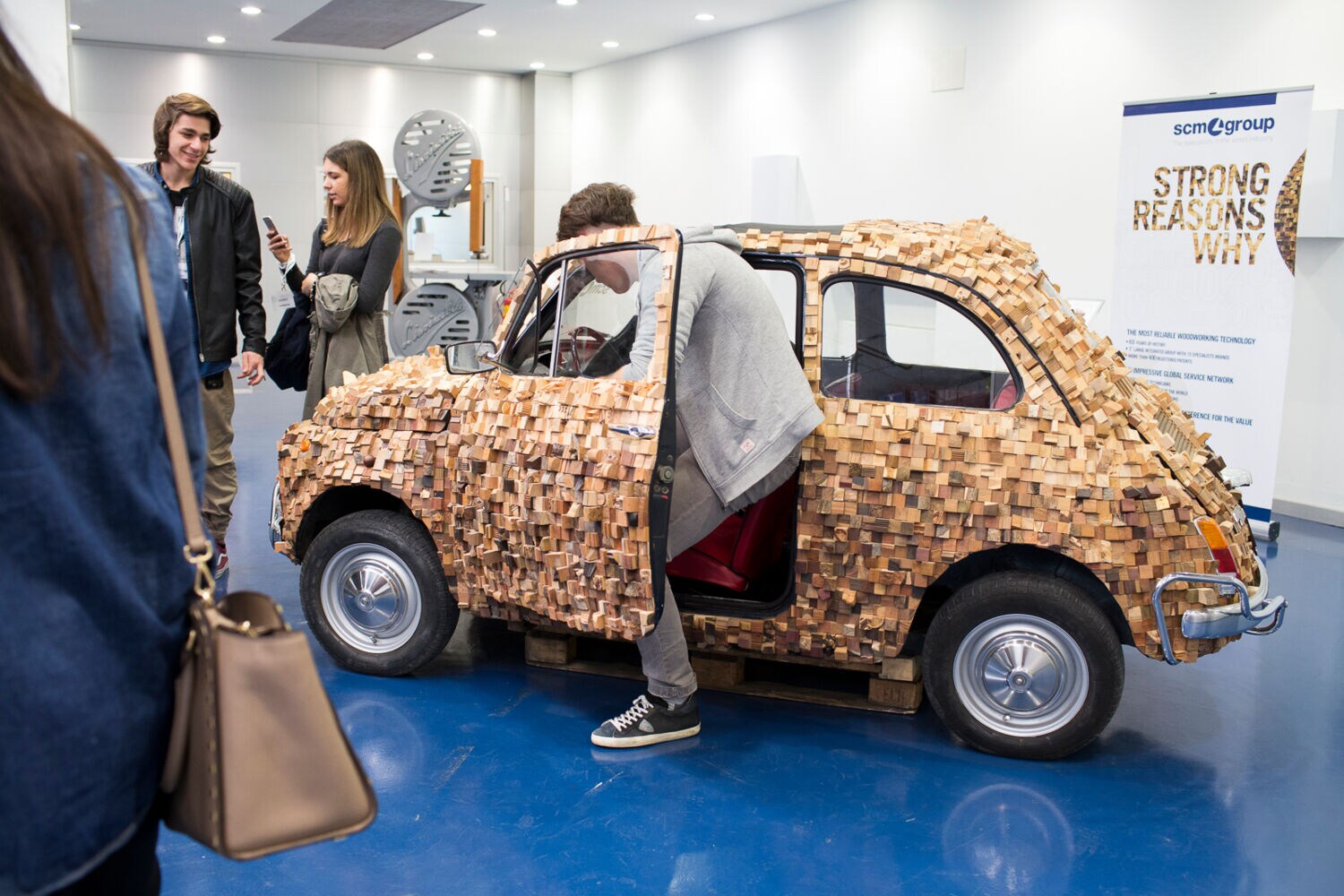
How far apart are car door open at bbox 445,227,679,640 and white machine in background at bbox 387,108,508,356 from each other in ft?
21.7

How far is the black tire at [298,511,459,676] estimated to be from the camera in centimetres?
450

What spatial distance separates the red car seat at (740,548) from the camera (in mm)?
4293

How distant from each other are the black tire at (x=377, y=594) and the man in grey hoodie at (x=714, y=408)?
878 mm

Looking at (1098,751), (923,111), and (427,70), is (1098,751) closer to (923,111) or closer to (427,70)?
(923,111)

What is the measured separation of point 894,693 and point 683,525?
1058 millimetres

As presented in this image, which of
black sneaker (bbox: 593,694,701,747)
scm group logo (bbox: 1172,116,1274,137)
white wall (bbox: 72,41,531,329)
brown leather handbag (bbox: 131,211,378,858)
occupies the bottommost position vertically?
black sneaker (bbox: 593,694,701,747)

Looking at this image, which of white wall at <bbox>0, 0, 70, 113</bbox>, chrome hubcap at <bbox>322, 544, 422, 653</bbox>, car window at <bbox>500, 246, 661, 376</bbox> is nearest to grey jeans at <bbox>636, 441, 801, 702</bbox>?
car window at <bbox>500, 246, 661, 376</bbox>

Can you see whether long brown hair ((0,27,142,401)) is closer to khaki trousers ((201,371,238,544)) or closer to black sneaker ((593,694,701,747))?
black sneaker ((593,694,701,747))

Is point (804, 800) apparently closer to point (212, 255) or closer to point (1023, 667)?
point (1023, 667)

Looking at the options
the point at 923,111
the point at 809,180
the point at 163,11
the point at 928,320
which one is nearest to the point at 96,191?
the point at 928,320

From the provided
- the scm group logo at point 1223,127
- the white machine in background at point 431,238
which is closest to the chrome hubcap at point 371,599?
the scm group logo at point 1223,127

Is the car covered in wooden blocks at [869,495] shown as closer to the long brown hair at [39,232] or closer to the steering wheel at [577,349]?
the steering wheel at [577,349]

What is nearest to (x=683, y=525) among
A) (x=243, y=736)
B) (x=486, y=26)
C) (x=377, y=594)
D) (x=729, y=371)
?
(x=729, y=371)

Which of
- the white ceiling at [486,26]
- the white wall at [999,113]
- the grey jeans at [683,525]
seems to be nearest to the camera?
the grey jeans at [683,525]
